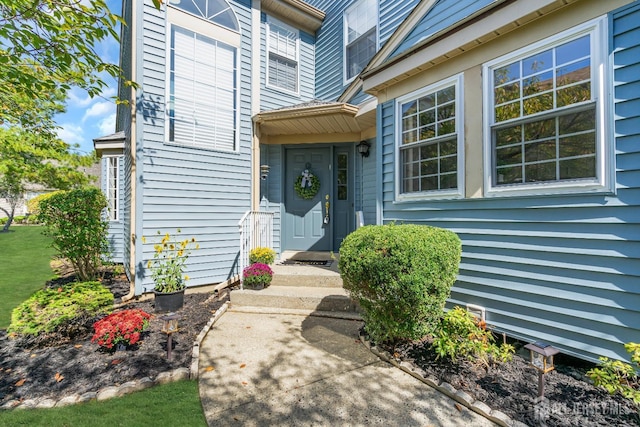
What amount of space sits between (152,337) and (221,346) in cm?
87

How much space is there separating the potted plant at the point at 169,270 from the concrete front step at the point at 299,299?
2.89 feet

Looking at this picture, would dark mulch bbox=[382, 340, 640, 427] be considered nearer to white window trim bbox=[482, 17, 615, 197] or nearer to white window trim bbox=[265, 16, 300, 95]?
white window trim bbox=[482, 17, 615, 197]

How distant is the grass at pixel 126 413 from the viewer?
207cm

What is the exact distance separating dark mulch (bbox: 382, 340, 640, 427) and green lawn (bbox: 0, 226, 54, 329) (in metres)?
5.32

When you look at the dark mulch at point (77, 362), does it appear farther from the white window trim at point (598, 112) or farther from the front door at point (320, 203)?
the white window trim at point (598, 112)

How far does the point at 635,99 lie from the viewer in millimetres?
2371

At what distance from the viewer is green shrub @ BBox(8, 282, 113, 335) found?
302 centimetres

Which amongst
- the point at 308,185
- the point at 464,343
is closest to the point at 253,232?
the point at 308,185

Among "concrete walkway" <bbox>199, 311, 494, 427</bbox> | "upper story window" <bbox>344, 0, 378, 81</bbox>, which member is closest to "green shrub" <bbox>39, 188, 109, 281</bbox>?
"concrete walkway" <bbox>199, 311, 494, 427</bbox>

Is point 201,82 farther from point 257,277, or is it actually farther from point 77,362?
point 77,362

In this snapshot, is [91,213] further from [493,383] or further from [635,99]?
[635,99]

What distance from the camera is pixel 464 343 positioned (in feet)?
8.82

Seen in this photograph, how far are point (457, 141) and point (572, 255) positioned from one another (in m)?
1.66

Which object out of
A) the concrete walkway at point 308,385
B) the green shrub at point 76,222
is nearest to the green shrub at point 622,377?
the concrete walkway at point 308,385
